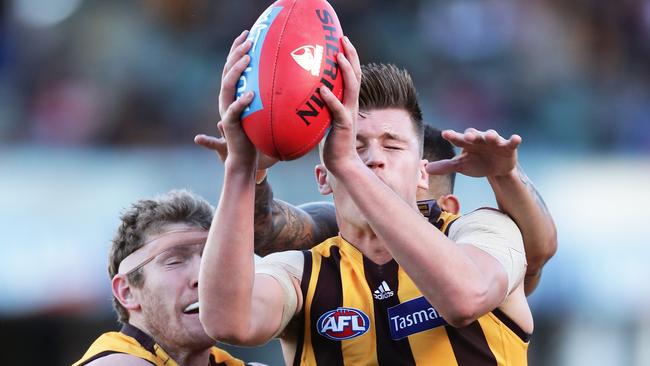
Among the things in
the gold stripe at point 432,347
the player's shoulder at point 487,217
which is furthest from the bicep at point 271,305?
the player's shoulder at point 487,217

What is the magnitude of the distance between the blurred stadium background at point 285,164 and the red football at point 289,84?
5431 millimetres

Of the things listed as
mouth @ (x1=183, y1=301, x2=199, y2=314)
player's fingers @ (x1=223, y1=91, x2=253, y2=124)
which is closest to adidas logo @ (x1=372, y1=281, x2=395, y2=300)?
player's fingers @ (x1=223, y1=91, x2=253, y2=124)

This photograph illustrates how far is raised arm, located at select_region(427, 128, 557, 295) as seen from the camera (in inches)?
142

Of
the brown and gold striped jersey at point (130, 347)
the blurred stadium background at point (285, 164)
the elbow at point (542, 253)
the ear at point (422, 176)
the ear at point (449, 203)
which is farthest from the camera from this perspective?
the blurred stadium background at point (285, 164)

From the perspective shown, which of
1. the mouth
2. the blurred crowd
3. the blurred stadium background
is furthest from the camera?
the blurred crowd

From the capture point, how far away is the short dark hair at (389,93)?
3.83 metres

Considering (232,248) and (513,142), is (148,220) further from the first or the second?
(513,142)

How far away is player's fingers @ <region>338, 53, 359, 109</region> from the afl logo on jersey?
814 millimetres

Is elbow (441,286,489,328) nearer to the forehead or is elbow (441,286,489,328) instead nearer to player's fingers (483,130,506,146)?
player's fingers (483,130,506,146)

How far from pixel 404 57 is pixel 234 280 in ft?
25.9

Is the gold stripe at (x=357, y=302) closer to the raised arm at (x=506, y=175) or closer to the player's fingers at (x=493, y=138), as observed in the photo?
the raised arm at (x=506, y=175)

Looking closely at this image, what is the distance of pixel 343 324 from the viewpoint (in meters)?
3.65

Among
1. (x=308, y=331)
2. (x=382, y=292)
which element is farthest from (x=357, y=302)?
(x=308, y=331)

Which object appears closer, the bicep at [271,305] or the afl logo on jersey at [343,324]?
the bicep at [271,305]
